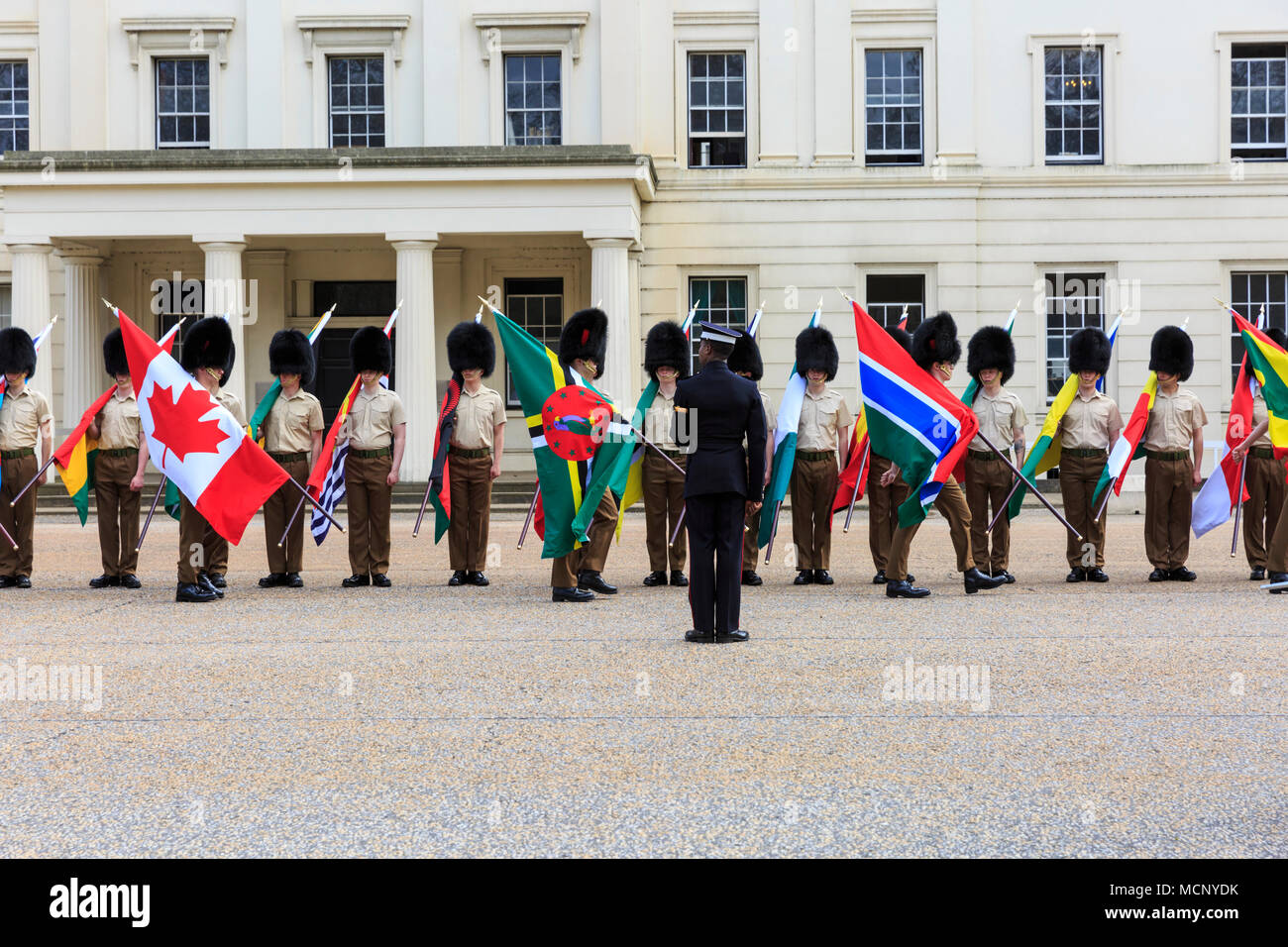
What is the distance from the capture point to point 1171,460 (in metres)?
12.6

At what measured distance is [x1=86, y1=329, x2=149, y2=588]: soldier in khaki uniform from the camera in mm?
12109

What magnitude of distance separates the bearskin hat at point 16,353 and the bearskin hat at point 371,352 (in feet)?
9.14

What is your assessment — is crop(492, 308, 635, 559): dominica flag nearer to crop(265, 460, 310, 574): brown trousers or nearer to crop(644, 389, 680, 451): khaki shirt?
crop(644, 389, 680, 451): khaki shirt

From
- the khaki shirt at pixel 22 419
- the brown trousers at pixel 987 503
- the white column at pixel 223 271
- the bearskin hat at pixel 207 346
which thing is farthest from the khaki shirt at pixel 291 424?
the white column at pixel 223 271

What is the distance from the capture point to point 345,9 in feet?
89.2

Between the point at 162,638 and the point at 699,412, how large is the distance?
365cm

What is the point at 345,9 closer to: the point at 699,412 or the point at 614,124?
the point at 614,124

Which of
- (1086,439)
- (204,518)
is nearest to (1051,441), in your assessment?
(1086,439)

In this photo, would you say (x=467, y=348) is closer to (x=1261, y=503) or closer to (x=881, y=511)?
(x=881, y=511)

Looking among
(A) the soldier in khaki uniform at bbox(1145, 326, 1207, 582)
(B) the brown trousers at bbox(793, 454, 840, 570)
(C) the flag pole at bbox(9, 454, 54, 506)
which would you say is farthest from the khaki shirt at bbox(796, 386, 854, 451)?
(C) the flag pole at bbox(9, 454, 54, 506)

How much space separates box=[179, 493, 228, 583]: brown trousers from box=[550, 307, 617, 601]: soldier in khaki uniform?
8.91 ft

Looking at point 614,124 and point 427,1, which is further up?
point 427,1

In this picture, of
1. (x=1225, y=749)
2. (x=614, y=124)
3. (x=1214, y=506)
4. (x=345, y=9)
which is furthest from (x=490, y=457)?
(x=345, y=9)
